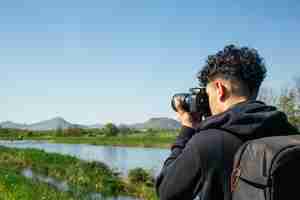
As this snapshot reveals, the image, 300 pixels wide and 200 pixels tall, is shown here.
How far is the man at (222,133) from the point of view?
2172mm

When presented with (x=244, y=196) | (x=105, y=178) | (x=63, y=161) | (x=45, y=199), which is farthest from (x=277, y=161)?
(x=63, y=161)

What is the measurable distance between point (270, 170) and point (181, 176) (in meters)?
0.50

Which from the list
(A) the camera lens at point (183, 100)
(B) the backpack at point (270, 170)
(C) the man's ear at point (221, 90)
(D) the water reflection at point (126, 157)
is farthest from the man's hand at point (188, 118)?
(D) the water reflection at point (126, 157)

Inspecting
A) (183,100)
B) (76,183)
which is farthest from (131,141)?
(183,100)

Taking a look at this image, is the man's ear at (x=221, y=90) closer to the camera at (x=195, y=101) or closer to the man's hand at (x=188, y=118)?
the camera at (x=195, y=101)

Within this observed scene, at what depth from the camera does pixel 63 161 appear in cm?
2939

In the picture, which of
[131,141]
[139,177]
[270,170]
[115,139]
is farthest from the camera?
[115,139]

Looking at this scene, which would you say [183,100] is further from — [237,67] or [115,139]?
[115,139]

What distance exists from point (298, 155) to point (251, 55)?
0.74 meters

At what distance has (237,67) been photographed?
2424mm

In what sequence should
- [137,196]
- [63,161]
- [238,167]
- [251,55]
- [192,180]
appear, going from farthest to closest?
[63,161], [137,196], [251,55], [192,180], [238,167]

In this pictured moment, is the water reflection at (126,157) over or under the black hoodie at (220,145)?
under

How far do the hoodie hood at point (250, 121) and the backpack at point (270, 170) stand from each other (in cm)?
13

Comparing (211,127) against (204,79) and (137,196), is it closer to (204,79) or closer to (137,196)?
(204,79)
